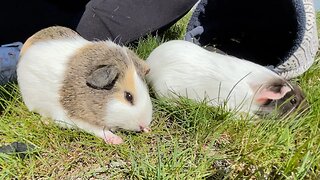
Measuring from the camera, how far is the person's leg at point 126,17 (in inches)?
91.1

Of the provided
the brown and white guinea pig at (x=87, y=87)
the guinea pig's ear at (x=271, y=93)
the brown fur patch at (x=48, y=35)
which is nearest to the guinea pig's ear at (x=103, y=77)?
the brown and white guinea pig at (x=87, y=87)

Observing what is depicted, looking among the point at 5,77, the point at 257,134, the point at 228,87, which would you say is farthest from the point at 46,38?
the point at 257,134

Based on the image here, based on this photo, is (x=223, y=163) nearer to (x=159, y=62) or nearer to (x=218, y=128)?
(x=218, y=128)

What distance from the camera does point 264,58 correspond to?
8.32 feet

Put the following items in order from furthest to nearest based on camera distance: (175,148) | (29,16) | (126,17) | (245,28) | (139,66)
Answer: (245,28) → (126,17) → (29,16) → (139,66) → (175,148)

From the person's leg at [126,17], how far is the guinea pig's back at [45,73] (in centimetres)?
47

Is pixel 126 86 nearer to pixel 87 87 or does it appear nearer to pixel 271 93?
pixel 87 87

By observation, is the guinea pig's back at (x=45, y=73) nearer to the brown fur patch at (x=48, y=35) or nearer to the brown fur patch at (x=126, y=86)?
the brown fur patch at (x=48, y=35)

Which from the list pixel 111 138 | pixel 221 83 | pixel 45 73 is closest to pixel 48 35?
pixel 45 73

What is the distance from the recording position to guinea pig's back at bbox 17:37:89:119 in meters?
1.74

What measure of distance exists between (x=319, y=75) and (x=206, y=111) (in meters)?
0.78

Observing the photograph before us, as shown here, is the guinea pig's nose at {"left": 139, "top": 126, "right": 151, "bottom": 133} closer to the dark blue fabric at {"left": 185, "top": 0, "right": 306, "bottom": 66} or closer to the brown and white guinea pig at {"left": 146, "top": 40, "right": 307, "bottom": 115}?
the brown and white guinea pig at {"left": 146, "top": 40, "right": 307, "bottom": 115}

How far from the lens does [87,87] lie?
170 cm

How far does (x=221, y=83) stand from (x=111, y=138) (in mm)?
457
